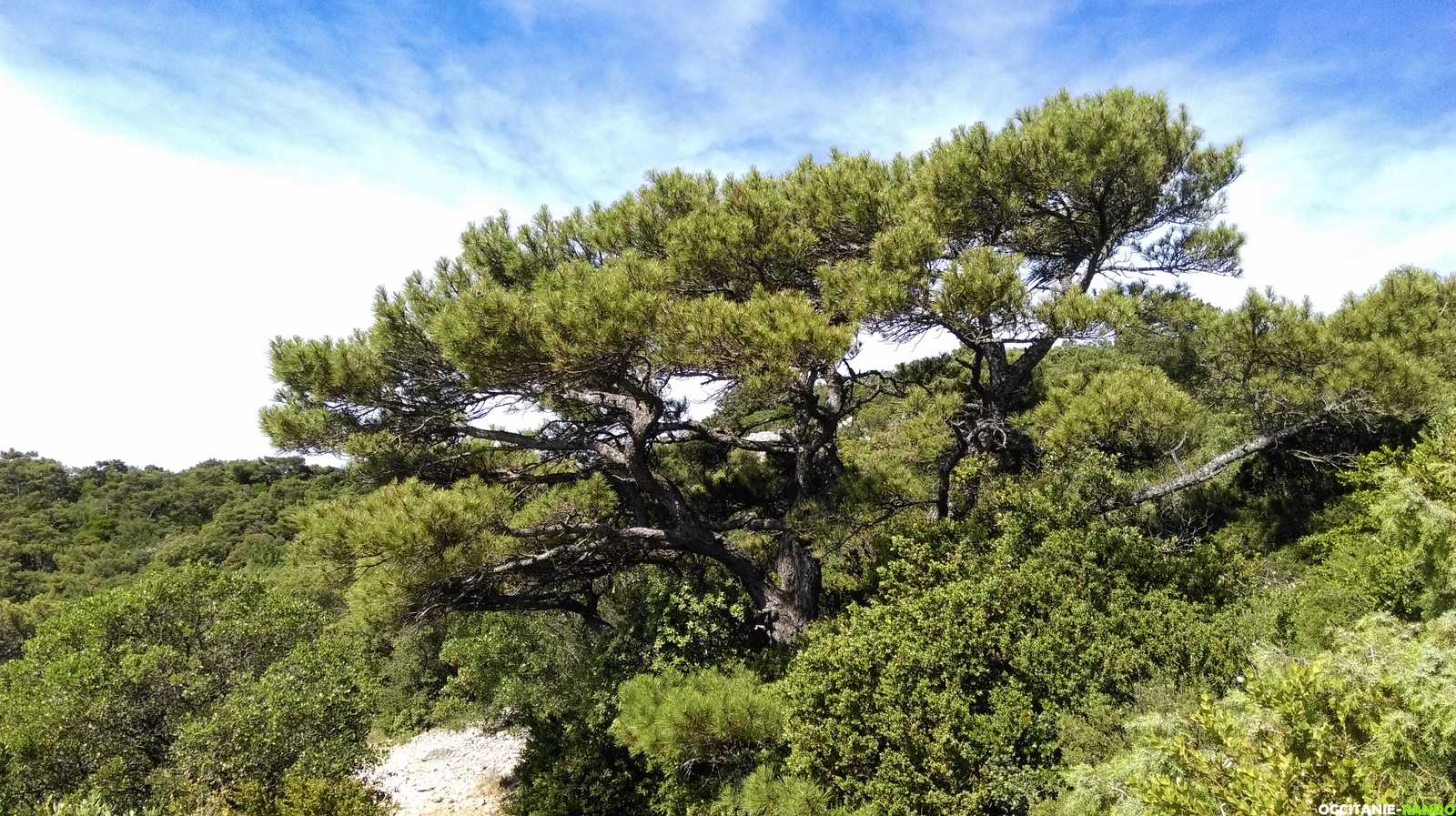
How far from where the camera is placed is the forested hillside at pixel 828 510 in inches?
225

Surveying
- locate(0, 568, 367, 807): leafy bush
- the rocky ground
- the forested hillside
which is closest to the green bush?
the forested hillside

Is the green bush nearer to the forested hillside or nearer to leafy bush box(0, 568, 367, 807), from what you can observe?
the forested hillside

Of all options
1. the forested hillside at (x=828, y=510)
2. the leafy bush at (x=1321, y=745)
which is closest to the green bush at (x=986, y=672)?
the forested hillside at (x=828, y=510)

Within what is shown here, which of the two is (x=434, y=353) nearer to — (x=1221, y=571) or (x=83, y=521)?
(x=1221, y=571)

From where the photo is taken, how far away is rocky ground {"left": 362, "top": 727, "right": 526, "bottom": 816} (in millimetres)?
12625

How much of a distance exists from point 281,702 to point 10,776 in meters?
4.65

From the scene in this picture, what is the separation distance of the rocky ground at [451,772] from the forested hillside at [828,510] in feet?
13.2

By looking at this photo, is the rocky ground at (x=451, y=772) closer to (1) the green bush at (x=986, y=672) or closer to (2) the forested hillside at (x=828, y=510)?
(2) the forested hillside at (x=828, y=510)

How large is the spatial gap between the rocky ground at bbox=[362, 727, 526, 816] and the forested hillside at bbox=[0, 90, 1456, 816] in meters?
4.02

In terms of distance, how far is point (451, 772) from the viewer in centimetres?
1495

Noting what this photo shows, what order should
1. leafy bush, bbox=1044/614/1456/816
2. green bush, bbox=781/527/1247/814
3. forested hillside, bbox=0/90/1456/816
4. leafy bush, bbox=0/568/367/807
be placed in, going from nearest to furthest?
leafy bush, bbox=1044/614/1456/816, green bush, bbox=781/527/1247/814, forested hillside, bbox=0/90/1456/816, leafy bush, bbox=0/568/367/807

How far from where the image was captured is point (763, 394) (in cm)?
667

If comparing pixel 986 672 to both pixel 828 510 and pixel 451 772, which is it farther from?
pixel 451 772

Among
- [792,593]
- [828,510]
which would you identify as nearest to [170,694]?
[792,593]
